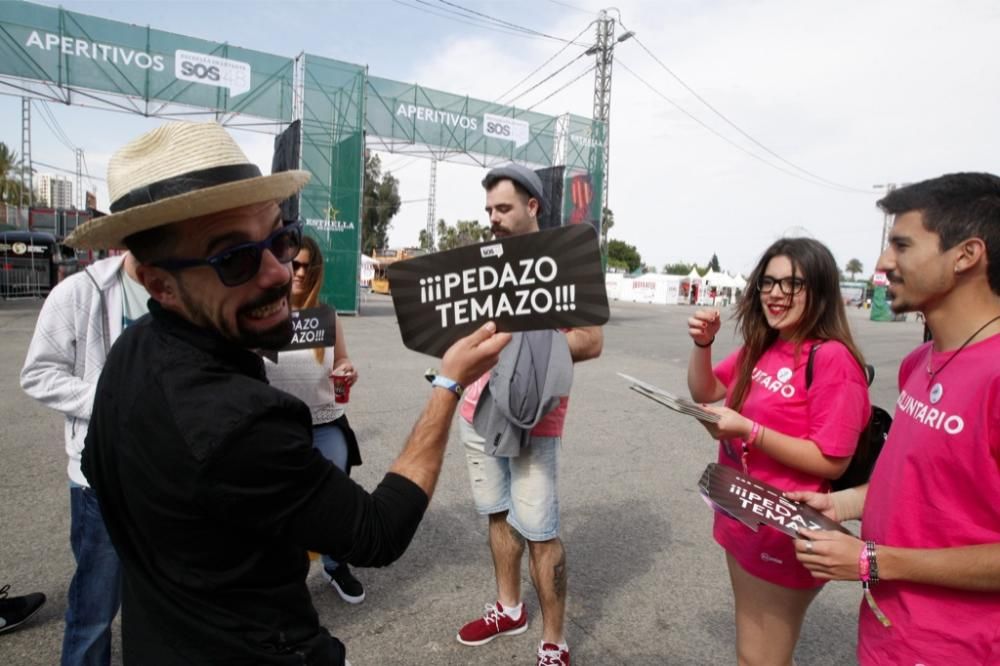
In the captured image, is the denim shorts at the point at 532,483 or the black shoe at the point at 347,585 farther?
the black shoe at the point at 347,585

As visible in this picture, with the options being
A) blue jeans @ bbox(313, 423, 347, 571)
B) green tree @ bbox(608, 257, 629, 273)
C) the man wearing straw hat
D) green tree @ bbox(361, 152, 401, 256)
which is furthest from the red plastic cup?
green tree @ bbox(608, 257, 629, 273)

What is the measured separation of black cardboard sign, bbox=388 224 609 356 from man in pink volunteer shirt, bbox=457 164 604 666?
1.07m

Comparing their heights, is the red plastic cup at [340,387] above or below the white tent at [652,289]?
below

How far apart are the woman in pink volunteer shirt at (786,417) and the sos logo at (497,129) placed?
1791 centimetres

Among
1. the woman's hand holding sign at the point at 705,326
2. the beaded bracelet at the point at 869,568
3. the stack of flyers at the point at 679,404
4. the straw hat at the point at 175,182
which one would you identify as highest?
the straw hat at the point at 175,182

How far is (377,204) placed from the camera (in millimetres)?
58938

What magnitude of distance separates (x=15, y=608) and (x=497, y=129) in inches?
715

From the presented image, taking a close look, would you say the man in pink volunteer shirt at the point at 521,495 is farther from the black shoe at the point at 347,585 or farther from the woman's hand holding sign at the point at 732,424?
the woman's hand holding sign at the point at 732,424

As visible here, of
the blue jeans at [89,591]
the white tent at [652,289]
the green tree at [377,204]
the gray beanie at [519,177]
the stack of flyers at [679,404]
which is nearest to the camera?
the stack of flyers at [679,404]

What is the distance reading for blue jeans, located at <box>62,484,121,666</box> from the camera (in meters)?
2.25

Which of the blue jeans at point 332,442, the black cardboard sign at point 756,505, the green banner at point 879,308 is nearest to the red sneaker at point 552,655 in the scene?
the blue jeans at point 332,442

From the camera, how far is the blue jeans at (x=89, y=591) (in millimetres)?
2252

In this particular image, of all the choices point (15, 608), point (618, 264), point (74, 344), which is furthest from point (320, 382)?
point (618, 264)

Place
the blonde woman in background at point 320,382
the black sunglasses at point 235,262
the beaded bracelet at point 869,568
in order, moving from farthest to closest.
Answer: the blonde woman in background at point 320,382 < the beaded bracelet at point 869,568 < the black sunglasses at point 235,262
